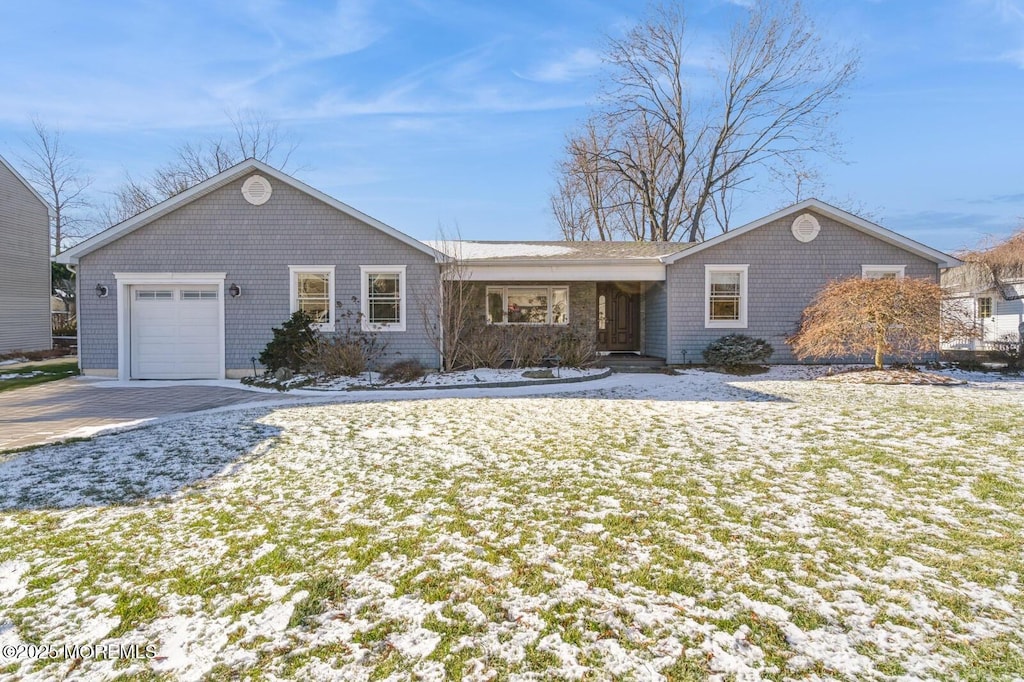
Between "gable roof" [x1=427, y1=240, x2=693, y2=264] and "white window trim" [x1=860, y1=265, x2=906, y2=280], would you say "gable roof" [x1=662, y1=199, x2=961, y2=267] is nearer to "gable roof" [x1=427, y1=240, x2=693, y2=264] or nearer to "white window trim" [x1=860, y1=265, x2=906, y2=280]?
"white window trim" [x1=860, y1=265, x2=906, y2=280]

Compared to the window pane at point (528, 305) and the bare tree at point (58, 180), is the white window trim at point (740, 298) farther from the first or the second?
the bare tree at point (58, 180)

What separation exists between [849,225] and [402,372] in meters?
11.5

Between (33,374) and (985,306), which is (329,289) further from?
(985,306)

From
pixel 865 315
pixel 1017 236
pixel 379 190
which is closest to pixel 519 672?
pixel 865 315

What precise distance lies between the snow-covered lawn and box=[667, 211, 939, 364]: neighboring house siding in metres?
7.33

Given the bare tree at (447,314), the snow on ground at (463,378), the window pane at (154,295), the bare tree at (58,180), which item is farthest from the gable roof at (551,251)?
the bare tree at (58,180)

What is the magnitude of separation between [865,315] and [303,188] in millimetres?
12505

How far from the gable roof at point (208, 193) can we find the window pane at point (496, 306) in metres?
2.79

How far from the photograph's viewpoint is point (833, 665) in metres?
2.15

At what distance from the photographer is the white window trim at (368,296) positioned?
40.0 feet

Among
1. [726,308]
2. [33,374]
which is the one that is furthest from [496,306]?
[33,374]

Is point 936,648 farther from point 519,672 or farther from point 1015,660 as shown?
point 519,672

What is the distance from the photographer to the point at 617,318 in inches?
630

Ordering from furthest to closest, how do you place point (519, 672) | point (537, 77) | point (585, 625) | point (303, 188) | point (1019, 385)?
point (537, 77) < point (303, 188) < point (1019, 385) < point (585, 625) < point (519, 672)
